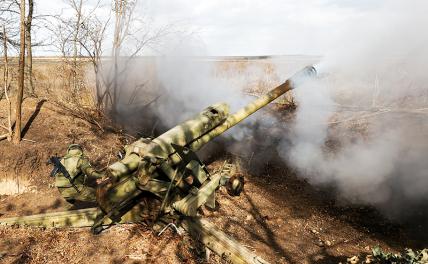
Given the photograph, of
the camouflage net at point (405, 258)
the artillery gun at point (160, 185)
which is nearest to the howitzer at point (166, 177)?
the artillery gun at point (160, 185)

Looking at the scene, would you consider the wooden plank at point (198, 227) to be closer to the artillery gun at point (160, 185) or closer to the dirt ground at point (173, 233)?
the artillery gun at point (160, 185)

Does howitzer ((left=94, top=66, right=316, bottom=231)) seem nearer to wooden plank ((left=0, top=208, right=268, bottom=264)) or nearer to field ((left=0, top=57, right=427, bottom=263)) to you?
wooden plank ((left=0, top=208, right=268, bottom=264))

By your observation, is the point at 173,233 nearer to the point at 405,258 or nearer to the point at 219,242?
the point at 219,242

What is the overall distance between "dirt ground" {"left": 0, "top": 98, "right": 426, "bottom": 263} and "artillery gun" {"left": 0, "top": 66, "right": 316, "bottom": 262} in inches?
8.8

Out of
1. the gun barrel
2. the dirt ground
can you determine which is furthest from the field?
the gun barrel

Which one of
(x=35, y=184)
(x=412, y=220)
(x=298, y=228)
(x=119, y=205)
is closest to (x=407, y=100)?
(x=412, y=220)

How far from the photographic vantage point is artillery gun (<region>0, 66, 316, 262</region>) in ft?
17.2

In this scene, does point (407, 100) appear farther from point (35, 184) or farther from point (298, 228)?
point (35, 184)

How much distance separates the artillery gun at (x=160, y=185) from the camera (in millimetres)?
5250

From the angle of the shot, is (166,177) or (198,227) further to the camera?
(166,177)

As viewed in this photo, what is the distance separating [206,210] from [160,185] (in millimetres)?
1927

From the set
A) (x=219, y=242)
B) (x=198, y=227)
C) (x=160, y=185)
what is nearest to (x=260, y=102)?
(x=160, y=185)

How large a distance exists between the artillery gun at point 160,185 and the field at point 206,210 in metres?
0.22

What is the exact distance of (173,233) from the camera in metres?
5.79
